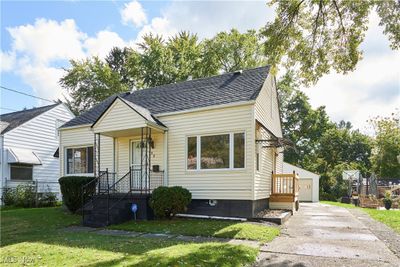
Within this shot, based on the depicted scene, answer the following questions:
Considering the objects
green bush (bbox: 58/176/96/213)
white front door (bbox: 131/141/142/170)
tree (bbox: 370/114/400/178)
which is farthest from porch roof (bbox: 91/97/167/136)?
tree (bbox: 370/114/400/178)

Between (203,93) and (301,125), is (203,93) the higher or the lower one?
the lower one

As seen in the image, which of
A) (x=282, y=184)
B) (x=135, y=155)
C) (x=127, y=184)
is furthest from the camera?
(x=282, y=184)

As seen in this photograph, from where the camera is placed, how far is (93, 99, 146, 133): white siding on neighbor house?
1201 cm

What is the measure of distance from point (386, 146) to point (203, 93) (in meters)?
31.1

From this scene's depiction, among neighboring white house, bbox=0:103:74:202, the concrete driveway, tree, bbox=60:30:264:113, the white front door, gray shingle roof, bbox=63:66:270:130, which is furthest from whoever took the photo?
tree, bbox=60:30:264:113

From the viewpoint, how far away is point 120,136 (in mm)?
13984

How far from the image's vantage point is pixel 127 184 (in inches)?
531

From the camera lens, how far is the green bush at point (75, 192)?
13.6 metres

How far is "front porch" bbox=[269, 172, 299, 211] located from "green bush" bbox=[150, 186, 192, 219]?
15.5 ft

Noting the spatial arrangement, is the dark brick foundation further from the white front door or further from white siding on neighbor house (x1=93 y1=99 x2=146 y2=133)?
white siding on neighbor house (x1=93 y1=99 x2=146 y2=133)

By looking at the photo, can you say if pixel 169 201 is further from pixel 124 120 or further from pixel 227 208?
pixel 124 120

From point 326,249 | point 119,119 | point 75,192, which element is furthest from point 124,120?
point 326,249

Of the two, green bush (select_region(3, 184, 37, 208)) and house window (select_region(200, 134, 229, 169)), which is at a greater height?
house window (select_region(200, 134, 229, 169))

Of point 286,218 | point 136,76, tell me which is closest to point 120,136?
point 286,218
